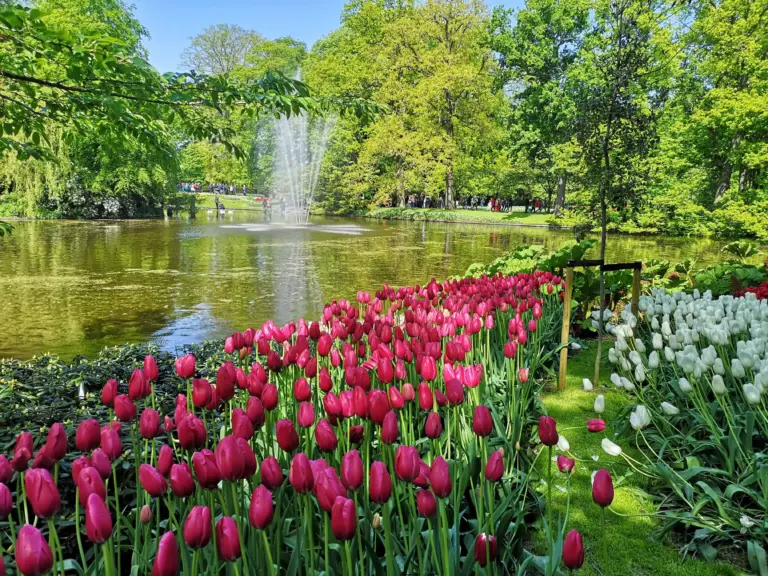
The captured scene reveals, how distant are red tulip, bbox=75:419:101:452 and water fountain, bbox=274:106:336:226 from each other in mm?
42041

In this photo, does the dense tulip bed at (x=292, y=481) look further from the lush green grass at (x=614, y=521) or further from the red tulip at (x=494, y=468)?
the lush green grass at (x=614, y=521)

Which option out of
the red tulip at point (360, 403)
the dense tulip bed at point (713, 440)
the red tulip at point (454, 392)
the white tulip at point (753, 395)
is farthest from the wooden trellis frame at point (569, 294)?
the red tulip at point (360, 403)

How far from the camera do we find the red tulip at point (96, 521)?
1.18 metres

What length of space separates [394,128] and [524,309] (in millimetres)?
35575

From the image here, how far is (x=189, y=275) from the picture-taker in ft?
40.5

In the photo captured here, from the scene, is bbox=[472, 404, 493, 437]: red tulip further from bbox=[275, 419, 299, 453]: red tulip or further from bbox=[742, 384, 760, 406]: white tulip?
bbox=[742, 384, 760, 406]: white tulip

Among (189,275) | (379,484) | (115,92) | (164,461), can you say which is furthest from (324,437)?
(189,275)

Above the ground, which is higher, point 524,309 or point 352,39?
point 352,39

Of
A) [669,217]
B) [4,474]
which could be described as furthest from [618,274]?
[669,217]

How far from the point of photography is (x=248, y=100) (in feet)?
13.1

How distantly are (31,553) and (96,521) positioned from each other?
0.13 meters

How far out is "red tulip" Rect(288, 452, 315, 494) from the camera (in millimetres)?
1390

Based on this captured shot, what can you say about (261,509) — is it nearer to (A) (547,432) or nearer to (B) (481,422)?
(B) (481,422)

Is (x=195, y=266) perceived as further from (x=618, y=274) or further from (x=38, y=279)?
(x=618, y=274)
